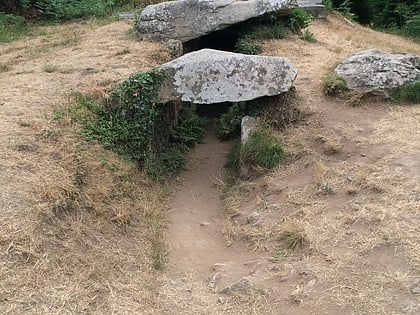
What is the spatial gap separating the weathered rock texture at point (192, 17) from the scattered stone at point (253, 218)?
406cm

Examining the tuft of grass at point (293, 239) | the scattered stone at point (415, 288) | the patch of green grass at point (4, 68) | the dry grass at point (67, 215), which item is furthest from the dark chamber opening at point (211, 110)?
the scattered stone at point (415, 288)

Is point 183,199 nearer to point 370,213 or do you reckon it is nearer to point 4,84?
point 370,213

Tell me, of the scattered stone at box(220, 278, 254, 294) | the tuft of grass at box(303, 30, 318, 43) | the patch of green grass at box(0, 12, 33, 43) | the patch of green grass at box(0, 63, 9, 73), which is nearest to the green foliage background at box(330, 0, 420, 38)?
the tuft of grass at box(303, 30, 318, 43)

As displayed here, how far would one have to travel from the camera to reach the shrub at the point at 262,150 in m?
6.70

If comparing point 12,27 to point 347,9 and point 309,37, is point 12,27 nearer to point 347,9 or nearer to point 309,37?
point 309,37

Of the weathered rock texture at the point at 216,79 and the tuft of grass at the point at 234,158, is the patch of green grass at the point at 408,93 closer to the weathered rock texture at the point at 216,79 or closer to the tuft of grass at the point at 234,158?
the weathered rock texture at the point at 216,79

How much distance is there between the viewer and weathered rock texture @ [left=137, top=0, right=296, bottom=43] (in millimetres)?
8883

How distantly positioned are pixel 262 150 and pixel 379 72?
6.98 ft

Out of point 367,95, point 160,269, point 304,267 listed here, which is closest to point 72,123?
point 160,269

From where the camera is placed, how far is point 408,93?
7.39 meters

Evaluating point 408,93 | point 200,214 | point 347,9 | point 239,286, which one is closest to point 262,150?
point 200,214

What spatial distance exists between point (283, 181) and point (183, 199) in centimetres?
120

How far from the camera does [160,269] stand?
16.4 feet

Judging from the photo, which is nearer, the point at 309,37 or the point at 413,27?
the point at 309,37
